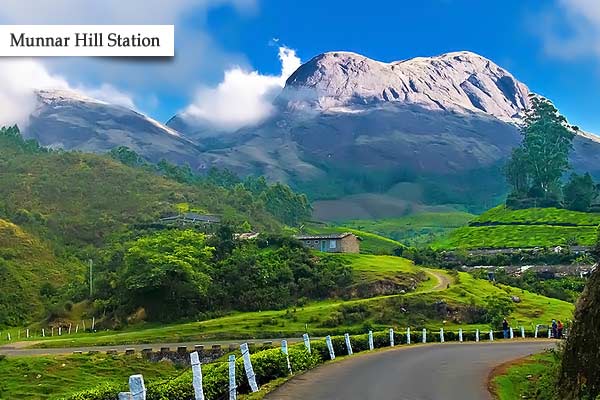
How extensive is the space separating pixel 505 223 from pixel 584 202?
1283 cm

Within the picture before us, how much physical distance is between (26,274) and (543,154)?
9253 cm

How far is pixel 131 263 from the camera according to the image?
63156mm

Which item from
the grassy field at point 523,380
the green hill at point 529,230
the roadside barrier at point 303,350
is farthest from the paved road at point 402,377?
the green hill at point 529,230

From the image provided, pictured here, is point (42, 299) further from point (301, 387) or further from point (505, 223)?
point (505, 223)

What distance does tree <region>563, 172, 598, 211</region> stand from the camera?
4171 inches

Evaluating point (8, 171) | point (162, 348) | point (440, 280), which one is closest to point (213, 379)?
point (162, 348)

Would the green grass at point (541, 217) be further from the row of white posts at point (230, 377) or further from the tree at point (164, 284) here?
the row of white posts at point (230, 377)

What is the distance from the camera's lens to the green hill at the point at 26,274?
6912 centimetres

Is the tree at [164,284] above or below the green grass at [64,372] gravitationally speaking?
above

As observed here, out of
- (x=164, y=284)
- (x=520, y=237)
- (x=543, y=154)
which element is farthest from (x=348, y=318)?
(x=543, y=154)

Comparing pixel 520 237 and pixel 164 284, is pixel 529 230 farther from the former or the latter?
pixel 164 284

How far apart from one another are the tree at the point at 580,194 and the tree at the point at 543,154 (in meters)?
7.23

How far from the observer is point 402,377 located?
19.8 m

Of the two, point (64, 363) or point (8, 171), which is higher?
point (8, 171)
